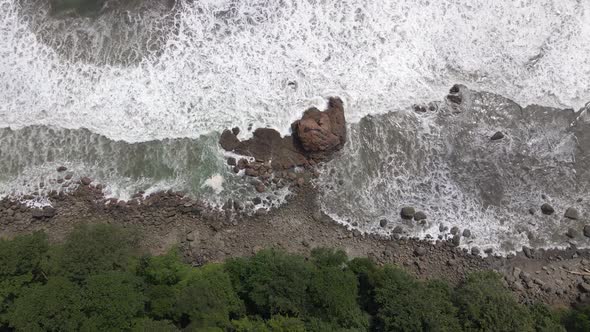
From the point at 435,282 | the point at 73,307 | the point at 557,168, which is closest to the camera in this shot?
the point at 73,307

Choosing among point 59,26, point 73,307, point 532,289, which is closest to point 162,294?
point 73,307

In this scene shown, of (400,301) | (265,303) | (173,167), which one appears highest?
Result: (173,167)

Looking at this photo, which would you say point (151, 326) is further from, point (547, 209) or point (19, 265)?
point (547, 209)

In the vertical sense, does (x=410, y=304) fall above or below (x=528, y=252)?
below

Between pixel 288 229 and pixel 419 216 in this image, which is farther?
pixel 419 216

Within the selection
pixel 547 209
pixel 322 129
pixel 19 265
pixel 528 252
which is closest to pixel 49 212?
pixel 19 265

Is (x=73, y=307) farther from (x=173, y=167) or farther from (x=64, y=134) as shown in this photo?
(x=64, y=134)
